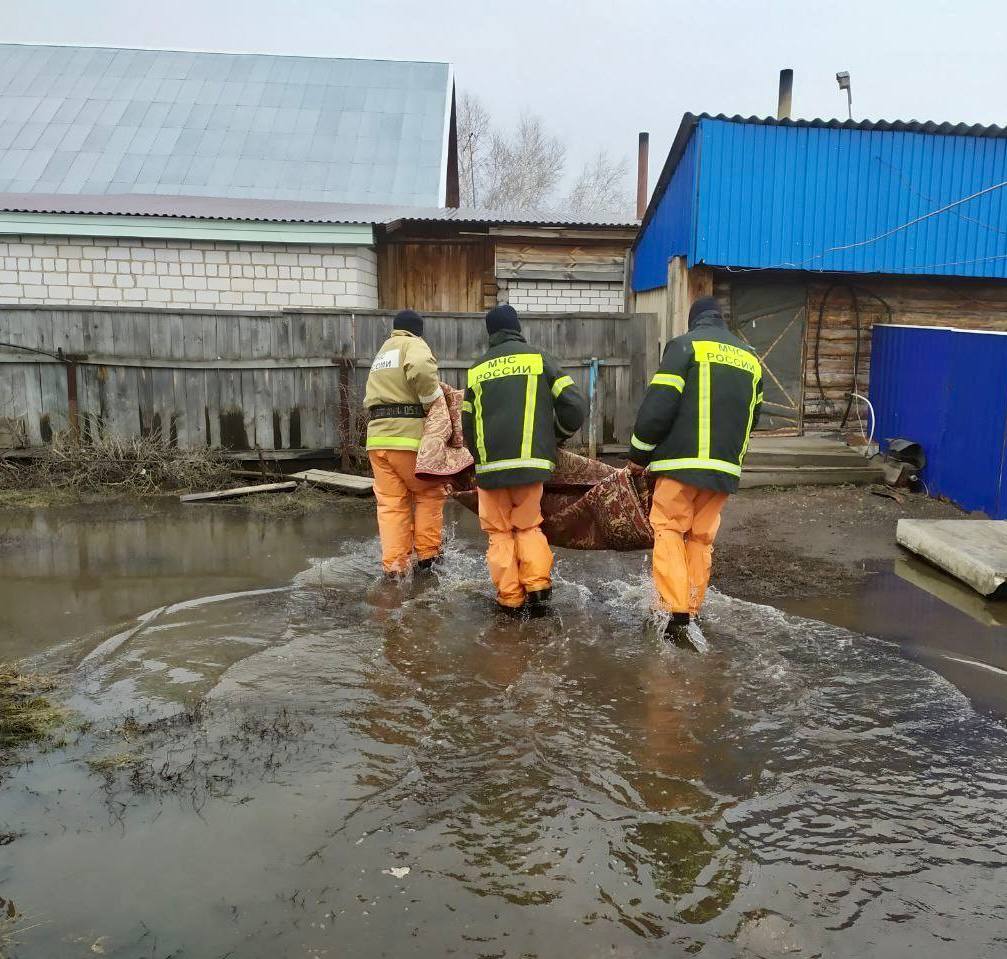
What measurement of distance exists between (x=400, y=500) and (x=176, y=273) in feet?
23.8

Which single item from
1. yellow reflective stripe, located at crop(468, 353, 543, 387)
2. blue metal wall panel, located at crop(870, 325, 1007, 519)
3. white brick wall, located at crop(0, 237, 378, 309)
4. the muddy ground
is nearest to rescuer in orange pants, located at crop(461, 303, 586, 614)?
yellow reflective stripe, located at crop(468, 353, 543, 387)

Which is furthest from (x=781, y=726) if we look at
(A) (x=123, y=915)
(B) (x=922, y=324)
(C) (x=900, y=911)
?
(B) (x=922, y=324)

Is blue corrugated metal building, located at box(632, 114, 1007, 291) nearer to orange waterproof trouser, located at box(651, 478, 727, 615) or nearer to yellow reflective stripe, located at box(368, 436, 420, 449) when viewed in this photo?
yellow reflective stripe, located at box(368, 436, 420, 449)

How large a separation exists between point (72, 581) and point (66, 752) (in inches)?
108

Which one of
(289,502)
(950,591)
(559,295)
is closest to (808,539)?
(950,591)

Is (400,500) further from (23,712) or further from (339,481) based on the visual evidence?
(339,481)

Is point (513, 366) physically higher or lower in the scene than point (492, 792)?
higher

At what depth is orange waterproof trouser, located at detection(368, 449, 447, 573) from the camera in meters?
5.75

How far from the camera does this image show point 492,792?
9.84 feet

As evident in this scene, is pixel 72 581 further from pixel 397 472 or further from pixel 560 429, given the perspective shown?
pixel 560 429

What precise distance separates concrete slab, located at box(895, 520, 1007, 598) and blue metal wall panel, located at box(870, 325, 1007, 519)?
3.44ft

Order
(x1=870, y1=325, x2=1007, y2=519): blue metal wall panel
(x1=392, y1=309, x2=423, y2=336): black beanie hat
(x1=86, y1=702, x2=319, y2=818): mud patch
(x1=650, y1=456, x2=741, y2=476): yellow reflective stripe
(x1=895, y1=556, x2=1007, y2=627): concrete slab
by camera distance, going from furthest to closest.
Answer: (x1=870, y1=325, x2=1007, y2=519): blue metal wall panel < (x1=392, y1=309, x2=423, y2=336): black beanie hat < (x1=895, y1=556, x2=1007, y2=627): concrete slab < (x1=650, y1=456, x2=741, y2=476): yellow reflective stripe < (x1=86, y1=702, x2=319, y2=818): mud patch

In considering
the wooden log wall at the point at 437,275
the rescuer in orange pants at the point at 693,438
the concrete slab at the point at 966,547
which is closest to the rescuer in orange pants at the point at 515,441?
the rescuer in orange pants at the point at 693,438

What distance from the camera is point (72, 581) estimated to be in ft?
18.6
